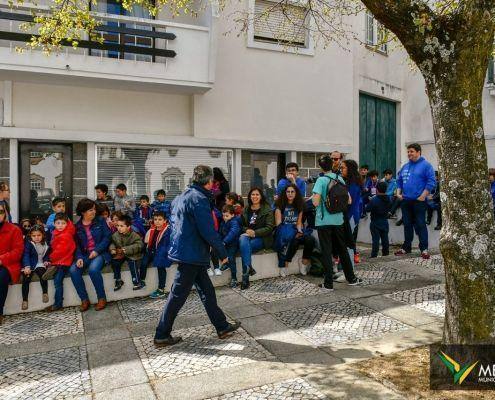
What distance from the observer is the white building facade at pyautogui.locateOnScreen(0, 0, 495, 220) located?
820 cm

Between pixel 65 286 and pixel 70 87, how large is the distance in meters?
4.23

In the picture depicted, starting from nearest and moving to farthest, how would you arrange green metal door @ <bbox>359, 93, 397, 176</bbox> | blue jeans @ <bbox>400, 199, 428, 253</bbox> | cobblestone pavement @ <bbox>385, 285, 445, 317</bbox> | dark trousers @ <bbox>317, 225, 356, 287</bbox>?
1. cobblestone pavement @ <bbox>385, 285, 445, 317</bbox>
2. dark trousers @ <bbox>317, 225, 356, 287</bbox>
3. blue jeans @ <bbox>400, 199, 428, 253</bbox>
4. green metal door @ <bbox>359, 93, 397, 176</bbox>

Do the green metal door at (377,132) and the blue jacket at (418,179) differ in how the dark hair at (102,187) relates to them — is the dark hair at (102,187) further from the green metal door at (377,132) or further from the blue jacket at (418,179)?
the green metal door at (377,132)

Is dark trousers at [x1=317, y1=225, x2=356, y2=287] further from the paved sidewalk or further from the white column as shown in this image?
the white column

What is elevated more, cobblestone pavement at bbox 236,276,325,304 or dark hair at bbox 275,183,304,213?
dark hair at bbox 275,183,304,213

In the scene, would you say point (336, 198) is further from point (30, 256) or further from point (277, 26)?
point (277, 26)

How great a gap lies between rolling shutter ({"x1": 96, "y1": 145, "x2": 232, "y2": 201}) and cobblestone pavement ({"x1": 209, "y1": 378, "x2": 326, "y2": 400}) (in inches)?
251

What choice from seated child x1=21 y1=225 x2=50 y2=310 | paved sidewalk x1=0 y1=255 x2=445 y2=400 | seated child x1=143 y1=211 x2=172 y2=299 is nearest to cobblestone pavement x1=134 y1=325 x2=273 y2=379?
paved sidewalk x1=0 y1=255 x2=445 y2=400

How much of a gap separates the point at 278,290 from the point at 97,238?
8.61ft

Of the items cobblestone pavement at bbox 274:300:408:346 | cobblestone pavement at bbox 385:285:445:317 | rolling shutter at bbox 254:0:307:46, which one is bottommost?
cobblestone pavement at bbox 274:300:408:346

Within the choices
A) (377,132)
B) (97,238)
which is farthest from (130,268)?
(377,132)

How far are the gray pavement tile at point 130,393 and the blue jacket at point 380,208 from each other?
5675mm

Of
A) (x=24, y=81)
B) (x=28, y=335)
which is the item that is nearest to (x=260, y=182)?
(x=24, y=81)

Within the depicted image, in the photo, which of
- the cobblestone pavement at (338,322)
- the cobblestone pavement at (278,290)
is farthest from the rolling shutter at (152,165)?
the cobblestone pavement at (338,322)
